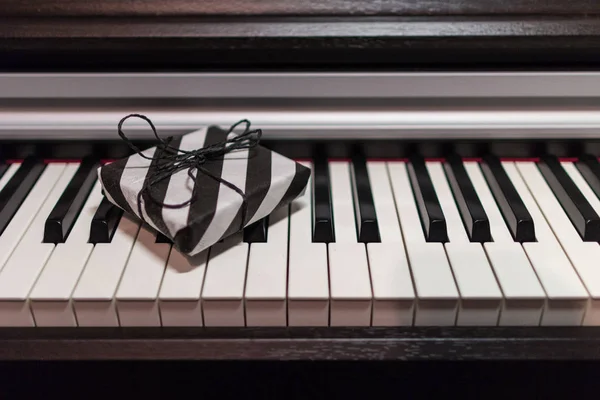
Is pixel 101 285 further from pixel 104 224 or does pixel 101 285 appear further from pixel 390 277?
pixel 390 277

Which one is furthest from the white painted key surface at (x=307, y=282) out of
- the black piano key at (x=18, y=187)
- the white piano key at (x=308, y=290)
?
the black piano key at (x=18, y=187)

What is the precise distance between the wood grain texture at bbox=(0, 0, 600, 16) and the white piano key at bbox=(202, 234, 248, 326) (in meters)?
0.39

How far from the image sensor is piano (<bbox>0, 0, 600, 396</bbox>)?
2.85ft

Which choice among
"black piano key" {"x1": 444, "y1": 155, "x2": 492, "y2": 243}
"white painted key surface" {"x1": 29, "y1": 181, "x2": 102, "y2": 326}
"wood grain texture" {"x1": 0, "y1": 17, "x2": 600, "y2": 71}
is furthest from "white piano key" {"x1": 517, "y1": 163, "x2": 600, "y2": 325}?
"white painted key surface" {"x1": 29, "y1": 181, "x2": 102, "y2": 326}

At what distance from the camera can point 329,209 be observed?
998 mm

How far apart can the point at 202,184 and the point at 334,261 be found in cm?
23

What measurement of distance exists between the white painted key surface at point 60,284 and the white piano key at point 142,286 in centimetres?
7

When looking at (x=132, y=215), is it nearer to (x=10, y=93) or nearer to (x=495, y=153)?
(x=10, y=93)

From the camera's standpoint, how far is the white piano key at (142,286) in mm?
852

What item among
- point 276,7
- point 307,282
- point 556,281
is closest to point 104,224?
point 307,282

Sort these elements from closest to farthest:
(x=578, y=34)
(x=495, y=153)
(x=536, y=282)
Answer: (x=536, y=282), (x=578, y=34), (x=495, y=153)
